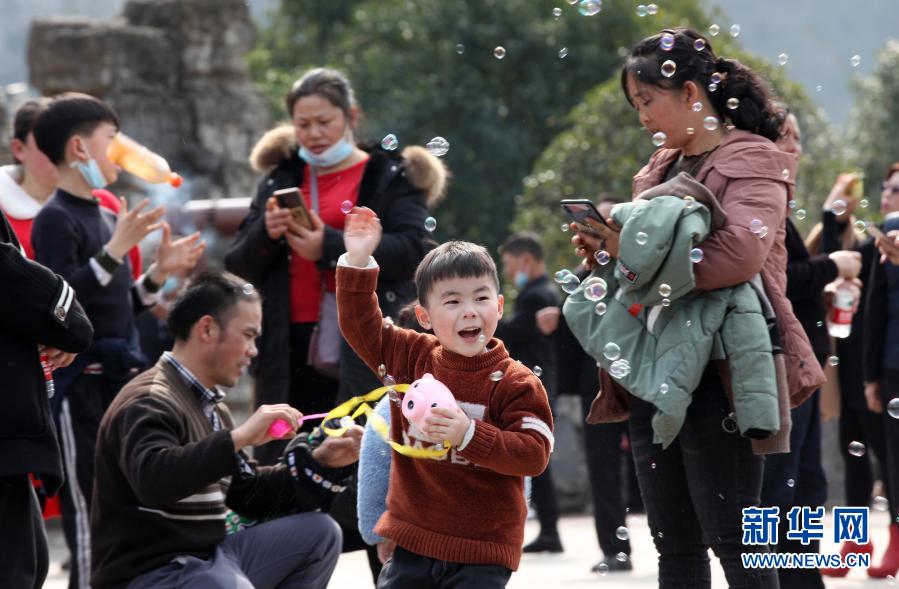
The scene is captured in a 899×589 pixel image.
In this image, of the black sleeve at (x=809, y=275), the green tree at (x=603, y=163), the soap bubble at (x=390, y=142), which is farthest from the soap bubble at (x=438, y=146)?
the green tree at (x=603, y=163)

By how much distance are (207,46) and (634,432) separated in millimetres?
9302

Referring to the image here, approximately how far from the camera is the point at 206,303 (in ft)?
13.9

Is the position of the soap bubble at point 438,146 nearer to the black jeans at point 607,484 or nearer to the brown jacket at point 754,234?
the brown jacket at point 754,234

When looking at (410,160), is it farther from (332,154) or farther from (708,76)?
(708,76)

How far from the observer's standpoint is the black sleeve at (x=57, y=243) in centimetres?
493

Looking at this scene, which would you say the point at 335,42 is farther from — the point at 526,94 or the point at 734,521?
the point at 734,521

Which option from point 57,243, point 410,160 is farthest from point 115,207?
point 410,160

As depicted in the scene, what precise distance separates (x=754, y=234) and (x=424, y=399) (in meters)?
0.98

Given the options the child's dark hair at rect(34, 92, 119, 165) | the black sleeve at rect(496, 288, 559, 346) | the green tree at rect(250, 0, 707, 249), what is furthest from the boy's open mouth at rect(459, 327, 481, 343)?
the green tree at rect(250, 0, 707, 249)

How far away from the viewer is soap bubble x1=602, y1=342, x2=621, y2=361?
3.71 metres

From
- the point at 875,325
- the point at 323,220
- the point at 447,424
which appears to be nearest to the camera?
the point at 447,424

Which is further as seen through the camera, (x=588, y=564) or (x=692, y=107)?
(x=588, y=564)

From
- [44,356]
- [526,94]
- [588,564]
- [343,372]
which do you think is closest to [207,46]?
[588,564]

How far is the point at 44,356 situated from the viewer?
3.73 metres
